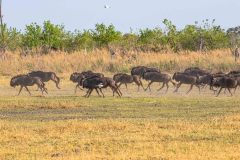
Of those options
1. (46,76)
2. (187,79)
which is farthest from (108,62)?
(187,79)

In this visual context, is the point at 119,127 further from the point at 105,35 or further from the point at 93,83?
the point at 105,35

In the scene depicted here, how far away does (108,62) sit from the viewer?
42.8 m

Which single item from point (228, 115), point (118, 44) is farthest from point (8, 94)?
point (118, 44)

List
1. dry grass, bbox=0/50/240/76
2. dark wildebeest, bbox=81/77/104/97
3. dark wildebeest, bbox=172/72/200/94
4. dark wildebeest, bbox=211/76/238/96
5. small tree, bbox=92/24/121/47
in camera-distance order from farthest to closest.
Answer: small tree, bbox=92/24/121/47 < dry grass, bbox=0/50/240/76 < dark wildebeest, bbox=172/72/200/94 < dark wildebeest, bbox=211/76/238/96 < dark wildebeest, bbox=81/77/104/97

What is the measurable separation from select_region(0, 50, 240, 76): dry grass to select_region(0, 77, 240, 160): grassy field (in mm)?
15903

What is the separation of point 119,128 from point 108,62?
1035 inches

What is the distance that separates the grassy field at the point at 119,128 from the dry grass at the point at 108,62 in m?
15.9

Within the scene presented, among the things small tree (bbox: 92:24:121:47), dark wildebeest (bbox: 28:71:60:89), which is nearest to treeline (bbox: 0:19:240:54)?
small tree (bbox: 92:24:121:47)

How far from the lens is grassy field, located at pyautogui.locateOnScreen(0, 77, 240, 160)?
13344mm

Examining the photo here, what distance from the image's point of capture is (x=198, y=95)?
92.3 feet

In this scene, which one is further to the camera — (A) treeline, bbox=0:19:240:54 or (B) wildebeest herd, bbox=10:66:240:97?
(A) treeline, bbox=0:19:240:54

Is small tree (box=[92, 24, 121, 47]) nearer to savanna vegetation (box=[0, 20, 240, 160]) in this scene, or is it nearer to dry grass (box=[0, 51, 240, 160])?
savanna vegetation (box=[0, 20, 240, 160])

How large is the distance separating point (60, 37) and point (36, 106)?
33712 millimetres

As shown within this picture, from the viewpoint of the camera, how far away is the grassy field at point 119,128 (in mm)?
13344
